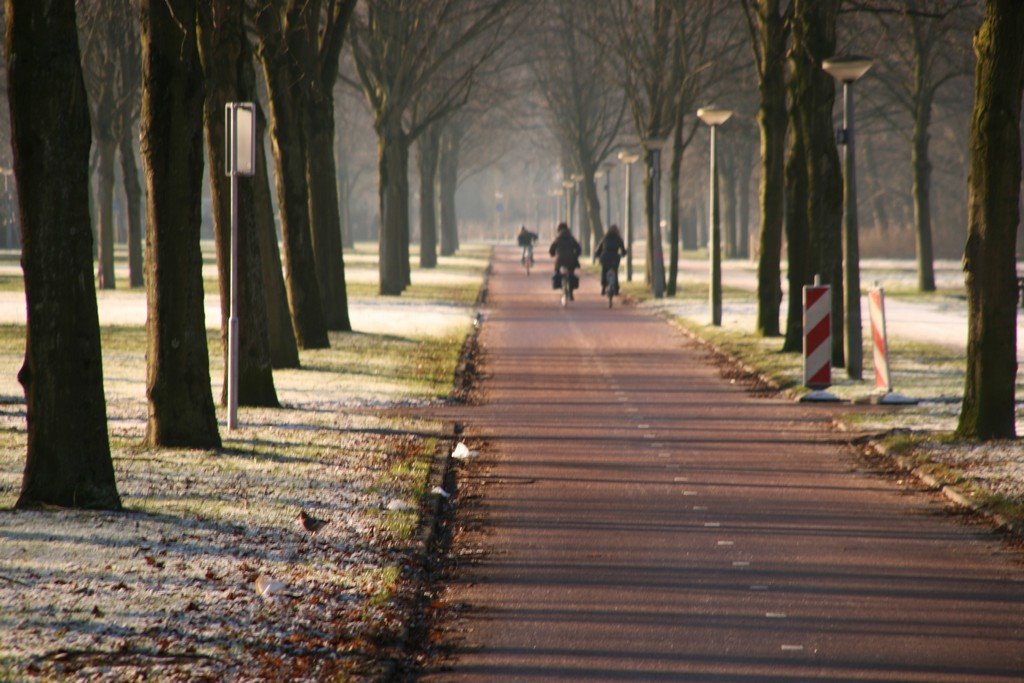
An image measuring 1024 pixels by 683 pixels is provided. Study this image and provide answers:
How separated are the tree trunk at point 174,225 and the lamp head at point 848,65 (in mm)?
8574

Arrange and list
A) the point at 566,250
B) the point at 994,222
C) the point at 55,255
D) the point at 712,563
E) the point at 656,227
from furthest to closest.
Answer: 1. the point at 656,227
2. the point at 566,250
3. the point at 994,222
4. the point at 55,255
5. the point at 712,563

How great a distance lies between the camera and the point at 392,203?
3925cm

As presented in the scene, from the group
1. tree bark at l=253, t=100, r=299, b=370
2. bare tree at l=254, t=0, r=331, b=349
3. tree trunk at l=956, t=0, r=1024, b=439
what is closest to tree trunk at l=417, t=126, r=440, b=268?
bare tree at l=254, t=0, r=331, b=349

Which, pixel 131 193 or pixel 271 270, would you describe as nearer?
A: pixel 271 270

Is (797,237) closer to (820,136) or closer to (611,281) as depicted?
(820,136)

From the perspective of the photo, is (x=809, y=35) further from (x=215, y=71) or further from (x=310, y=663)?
(x=310, y=663)

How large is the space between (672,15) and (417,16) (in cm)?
800

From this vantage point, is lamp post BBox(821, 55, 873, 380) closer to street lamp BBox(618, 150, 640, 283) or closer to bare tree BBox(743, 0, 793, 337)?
bare tree BBox(743, 0, 793, 337)

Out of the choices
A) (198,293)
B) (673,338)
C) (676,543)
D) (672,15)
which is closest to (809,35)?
(673,338)

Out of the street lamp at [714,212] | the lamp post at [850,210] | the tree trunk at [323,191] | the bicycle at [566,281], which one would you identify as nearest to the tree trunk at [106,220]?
the bicycle at [566,281]

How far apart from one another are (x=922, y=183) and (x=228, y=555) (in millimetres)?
34185

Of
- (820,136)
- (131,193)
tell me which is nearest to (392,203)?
(131,193)

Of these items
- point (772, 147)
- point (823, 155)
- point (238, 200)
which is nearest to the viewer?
point (238, 200)

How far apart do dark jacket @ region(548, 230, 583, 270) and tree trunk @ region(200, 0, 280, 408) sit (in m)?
20.3
